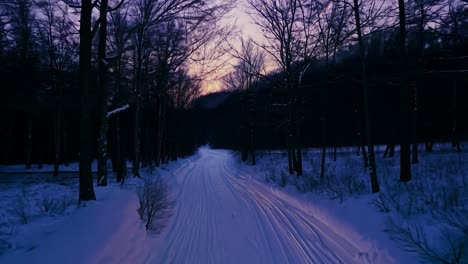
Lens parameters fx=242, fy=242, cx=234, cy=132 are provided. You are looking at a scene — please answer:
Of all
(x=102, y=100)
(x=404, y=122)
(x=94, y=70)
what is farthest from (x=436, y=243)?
(x=94, y=70)

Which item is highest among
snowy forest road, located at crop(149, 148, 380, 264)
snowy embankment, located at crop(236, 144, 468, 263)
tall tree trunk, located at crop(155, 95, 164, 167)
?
tall tree trunk, located at crop(155, 95, 164, 167)

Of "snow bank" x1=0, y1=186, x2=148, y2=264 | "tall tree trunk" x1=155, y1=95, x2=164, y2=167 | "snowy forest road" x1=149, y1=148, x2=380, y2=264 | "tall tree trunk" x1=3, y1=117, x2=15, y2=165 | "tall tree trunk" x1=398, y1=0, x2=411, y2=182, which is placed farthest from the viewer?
"tall tree trunk" x1=3, y1=117, x2=15, y2=165

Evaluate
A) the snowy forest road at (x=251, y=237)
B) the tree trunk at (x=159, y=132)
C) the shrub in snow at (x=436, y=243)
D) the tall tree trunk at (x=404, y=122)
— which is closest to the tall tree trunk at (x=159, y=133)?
the tree trunk at (x=159, y=132)

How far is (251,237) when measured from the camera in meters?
5.91

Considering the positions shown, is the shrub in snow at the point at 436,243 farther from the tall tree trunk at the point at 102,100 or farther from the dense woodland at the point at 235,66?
the tall tree trunk at the point at 102,100

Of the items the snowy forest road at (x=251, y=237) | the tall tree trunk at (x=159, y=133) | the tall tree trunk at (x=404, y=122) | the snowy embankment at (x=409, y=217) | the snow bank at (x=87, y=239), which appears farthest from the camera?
the tall tree trunk at (x=159, y=133)

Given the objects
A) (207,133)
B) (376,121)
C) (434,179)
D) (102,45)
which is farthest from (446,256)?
(207,133)

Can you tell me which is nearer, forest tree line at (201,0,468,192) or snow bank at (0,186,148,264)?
snow bank at (0,186,148,264)

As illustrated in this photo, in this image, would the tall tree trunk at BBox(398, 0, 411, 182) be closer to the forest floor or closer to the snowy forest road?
the forest floor

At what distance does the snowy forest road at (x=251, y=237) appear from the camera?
4.80 metres

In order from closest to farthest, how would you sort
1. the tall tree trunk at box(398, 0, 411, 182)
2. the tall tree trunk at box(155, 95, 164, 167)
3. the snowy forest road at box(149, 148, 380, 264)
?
1. the snowy forest road at box(149, 148, 380, 264)
2. the tall tree trunk at box(398, 0, 411, 182)
3. the tall tree trunk at box(155, 95, 164, 167)

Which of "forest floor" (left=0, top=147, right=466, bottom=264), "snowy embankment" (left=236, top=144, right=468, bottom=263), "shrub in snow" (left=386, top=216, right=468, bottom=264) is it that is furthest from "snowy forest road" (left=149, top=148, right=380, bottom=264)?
"shrub in snow" (left=386, top=216, right=468, bottom=264)

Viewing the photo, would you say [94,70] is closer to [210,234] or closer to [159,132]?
[159,132]

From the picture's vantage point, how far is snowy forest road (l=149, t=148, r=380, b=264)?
4.80m
